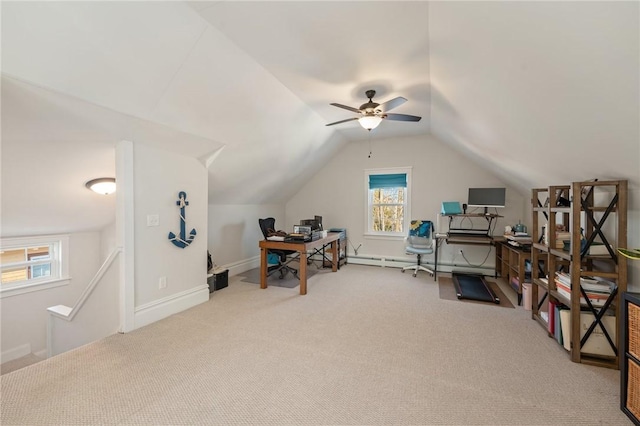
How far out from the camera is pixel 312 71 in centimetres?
260

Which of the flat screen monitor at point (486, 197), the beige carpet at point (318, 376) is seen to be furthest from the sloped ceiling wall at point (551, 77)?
the beige carpet at point (318, 376)

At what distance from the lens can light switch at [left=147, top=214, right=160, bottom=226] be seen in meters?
2.68

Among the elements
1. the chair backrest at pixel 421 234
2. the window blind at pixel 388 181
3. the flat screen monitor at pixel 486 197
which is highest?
the window blind at pixel 388 181

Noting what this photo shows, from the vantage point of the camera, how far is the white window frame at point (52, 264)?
3426 millimetres

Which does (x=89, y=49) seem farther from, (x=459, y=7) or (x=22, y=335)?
(x=22, y=335)

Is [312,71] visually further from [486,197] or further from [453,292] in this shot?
[486,197]

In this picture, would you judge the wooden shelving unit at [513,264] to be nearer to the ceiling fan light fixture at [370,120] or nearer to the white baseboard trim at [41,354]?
the ceiling fan light fixture at [370,120]

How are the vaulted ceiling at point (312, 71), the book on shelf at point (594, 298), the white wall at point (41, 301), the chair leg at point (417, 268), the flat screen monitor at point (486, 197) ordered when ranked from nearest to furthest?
the vaulted ceiling at point (312, 71) → the book on shelf at point (594, 298) → the white wall at point (41, 301) → the flat screen monitor at point (486, 197) → the chair leg at point (417, 268)

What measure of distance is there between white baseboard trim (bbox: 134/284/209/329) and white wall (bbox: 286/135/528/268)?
125 inches

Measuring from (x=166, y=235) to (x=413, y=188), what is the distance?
14.0ft

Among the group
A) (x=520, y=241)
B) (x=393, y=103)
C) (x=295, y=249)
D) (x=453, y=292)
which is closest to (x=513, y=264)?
(x=520, y=241)

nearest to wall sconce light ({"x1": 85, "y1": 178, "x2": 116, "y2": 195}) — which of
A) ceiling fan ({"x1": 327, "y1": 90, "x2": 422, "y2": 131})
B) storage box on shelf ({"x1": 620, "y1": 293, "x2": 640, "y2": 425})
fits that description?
ceiling fan ({"x1": 327, "y1": 90, "x2": 422, "y2": 131})

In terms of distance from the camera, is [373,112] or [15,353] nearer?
[373,112]

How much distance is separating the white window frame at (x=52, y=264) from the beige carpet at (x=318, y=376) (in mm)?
2432
